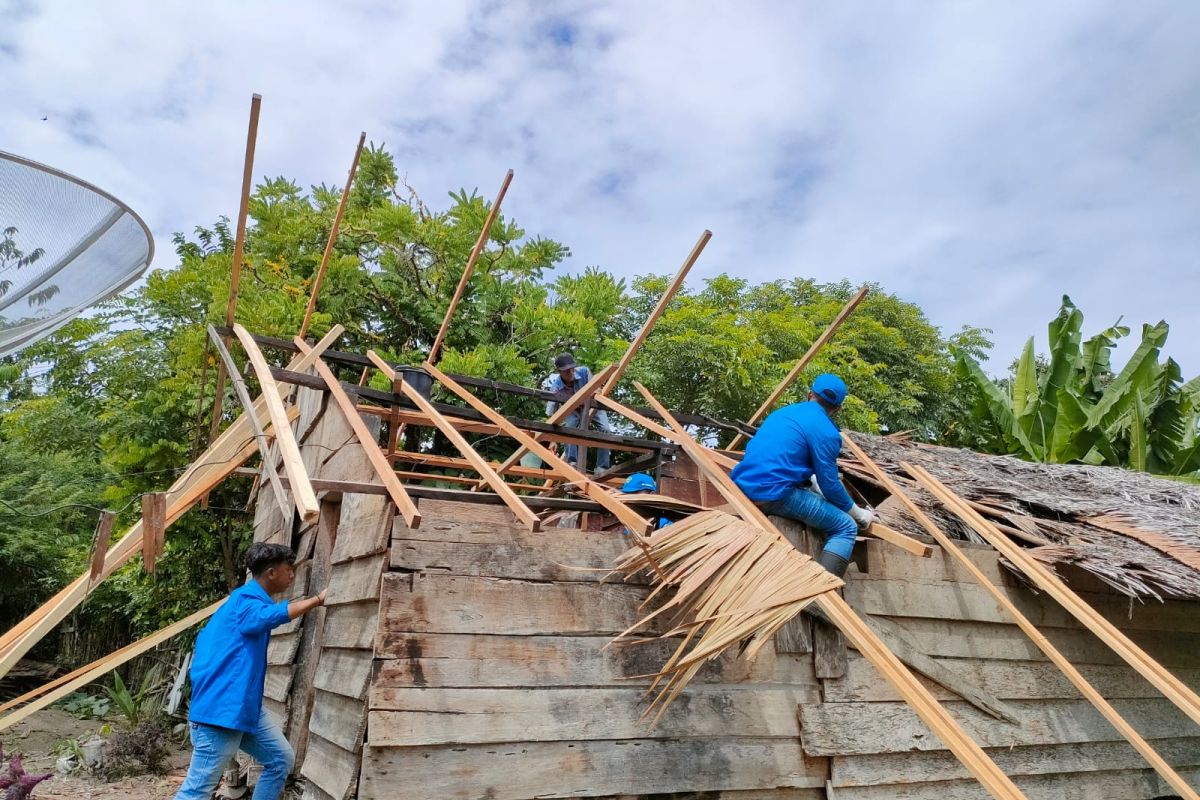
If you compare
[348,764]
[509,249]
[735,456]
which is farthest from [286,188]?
[348,764]

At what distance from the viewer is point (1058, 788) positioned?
17.1ft

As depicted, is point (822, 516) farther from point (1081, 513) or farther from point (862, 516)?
point (1081, 513)

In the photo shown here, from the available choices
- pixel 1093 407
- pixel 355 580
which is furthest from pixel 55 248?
pixel 1093 407

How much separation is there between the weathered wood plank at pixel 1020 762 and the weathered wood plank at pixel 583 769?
0.94 feet

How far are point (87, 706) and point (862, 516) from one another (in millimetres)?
11838

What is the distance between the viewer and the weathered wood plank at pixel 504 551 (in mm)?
3875

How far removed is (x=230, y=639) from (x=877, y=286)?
21.3m

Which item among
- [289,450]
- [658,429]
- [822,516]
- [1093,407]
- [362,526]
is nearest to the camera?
[289,450]

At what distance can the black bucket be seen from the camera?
5.71 metres

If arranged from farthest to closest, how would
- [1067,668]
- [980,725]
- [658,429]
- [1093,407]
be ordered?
[1093,407], [658,429], [980,725], [1067,668]

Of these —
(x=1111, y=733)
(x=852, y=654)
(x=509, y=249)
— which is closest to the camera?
(x=852, y=654)

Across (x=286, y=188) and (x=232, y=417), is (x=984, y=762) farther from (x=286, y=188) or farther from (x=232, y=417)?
(x=286, y=188)

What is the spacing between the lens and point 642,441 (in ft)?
18.5

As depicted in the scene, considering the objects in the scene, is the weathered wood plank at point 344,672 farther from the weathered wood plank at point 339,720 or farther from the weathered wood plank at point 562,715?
the weathered wood plank at point 562,715
